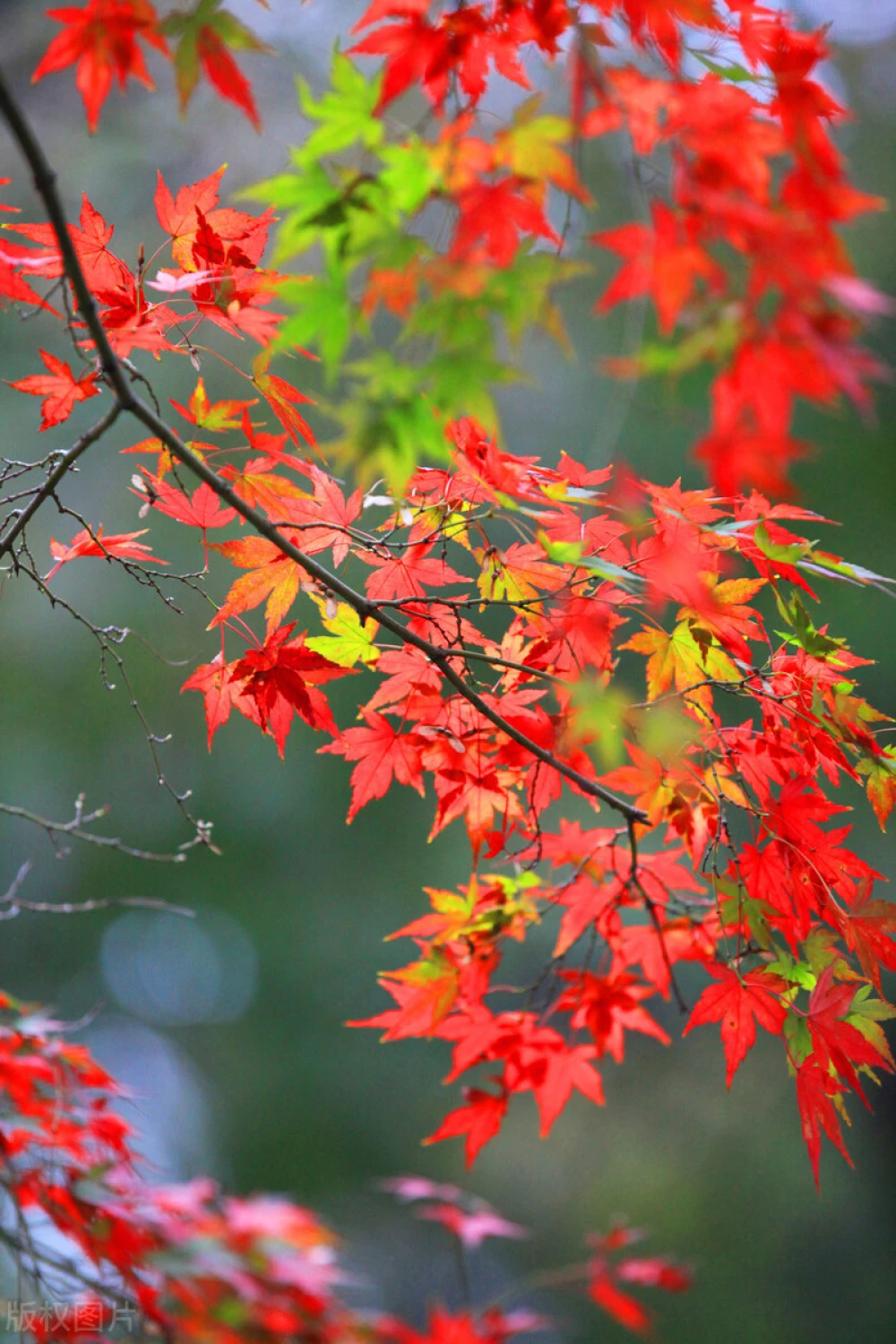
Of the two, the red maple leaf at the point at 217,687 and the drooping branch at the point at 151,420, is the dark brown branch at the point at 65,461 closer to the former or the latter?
the drooping branch at the point at 151,420

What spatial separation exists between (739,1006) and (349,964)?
10.9 ft

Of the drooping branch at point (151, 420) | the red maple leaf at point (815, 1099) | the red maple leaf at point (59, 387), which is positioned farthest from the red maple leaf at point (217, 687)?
the red maple leaf at point (815, 1099)

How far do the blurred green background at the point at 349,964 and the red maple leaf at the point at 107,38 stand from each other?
9.95ft

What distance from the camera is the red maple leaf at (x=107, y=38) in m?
0.66

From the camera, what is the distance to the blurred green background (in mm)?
3676

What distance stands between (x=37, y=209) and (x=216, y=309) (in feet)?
11.5

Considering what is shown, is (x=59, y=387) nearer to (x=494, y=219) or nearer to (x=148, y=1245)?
(x=494, y=219)

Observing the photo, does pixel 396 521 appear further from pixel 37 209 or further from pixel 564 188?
pixel 37 209

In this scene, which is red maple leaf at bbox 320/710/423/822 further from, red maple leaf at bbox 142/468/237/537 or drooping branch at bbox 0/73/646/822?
red maple leaf at bbox 142/468/237/537

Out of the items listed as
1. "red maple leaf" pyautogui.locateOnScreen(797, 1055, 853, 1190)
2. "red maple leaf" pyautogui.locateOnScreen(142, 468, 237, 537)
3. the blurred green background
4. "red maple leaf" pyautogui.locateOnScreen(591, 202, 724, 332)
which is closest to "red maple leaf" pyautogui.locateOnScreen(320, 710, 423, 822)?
"red maple leaf" pyautogui.locateOnScreen(142, 468, 237, 537)

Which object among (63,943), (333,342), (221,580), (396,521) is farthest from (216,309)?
(63,943)

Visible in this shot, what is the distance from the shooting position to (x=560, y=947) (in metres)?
1.00

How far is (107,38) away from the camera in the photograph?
678 mm

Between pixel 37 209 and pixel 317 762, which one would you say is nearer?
pixel 37 209
